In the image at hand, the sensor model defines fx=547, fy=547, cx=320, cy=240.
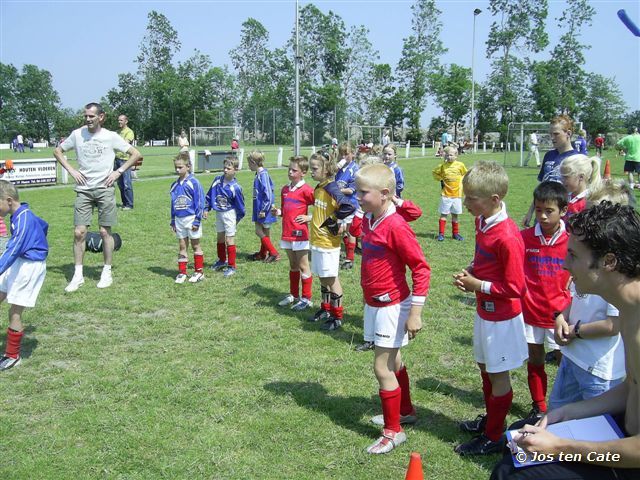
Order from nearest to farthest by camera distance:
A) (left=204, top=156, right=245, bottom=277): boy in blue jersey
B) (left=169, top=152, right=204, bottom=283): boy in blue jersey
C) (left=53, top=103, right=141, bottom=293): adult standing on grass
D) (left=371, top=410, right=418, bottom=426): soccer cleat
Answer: (left=371, top=410, right=418, bottom=426): soccer cleat, (left=53, top=103, right=141, bottom=293): adult standing on grass, (left=169, top=152, right=204, bottom=283): boy in blue jersey, (left=204, top=156, right=245, bottom=277): boy in blue jersey

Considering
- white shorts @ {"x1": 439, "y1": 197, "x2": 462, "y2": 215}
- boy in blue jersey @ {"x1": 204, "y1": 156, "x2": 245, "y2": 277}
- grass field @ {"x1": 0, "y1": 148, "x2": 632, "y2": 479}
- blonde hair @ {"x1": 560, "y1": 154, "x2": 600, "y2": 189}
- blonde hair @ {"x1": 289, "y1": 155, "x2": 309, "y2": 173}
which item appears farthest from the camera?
white shorts @ {"x1": 439, "y1": 197, "x2": 462, "y2": 215}

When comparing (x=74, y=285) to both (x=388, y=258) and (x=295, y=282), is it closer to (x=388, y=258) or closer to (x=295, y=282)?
(x=295, y=282)

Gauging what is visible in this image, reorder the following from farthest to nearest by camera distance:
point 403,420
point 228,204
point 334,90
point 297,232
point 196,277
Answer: point 334,90, point 228,204, point 196,277, point 297,232, point 403,420

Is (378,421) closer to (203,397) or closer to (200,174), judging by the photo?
(203,397)

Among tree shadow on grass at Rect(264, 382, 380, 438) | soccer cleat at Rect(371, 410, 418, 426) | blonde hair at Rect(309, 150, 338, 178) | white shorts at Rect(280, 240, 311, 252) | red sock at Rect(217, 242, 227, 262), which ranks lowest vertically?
tree shadow on grass at Rect(264, 382, 380, 438)

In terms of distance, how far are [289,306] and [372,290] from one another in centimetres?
344

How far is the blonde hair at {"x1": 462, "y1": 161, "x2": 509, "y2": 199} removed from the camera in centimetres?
361

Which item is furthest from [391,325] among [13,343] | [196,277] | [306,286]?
[196,277]

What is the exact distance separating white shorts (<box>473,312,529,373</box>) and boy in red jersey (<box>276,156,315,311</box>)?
11.9ft

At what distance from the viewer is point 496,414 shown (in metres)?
3.77

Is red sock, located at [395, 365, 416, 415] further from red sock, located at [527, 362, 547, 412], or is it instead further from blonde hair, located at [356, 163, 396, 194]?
blonde hair, located at [356, 163, 396, 194]

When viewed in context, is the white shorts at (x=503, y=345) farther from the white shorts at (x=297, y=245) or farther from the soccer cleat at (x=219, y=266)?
the soccer cleat at (x=219, y=266)

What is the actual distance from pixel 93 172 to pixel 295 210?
3.03 meters

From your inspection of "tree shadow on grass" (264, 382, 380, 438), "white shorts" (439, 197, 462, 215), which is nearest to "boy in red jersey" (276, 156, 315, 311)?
"tree shadow on grass" (264, 382, 380, 438)
